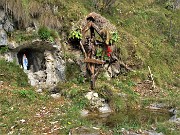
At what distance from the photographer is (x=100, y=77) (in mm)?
18734

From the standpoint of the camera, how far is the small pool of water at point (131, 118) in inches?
463

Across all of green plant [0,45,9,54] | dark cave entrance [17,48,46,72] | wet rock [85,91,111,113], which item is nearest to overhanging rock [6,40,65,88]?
dark cave entrance [17,48,46,72]

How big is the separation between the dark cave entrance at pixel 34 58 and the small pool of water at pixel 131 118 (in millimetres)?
6194

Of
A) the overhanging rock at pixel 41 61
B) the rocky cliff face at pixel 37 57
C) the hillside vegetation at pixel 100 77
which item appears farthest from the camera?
the overhanging rock at pixel 41 61

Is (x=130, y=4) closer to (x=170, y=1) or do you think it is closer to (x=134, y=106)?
(x=170, y=1)

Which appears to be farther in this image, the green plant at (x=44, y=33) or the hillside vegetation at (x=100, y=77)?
the green plant at (x=44, y=33)

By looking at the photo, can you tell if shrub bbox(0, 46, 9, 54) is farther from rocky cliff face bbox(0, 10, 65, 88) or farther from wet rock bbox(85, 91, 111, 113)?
wet rock bbox(85, 91, 111, 113)

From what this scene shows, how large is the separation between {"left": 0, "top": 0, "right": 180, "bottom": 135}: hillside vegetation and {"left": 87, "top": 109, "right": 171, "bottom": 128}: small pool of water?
0.58 metres

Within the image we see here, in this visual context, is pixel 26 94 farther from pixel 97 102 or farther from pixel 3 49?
pixel 3 49

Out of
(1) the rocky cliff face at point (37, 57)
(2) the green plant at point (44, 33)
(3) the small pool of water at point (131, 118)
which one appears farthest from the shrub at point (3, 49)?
(3) the small pool of water at point (131, 118)

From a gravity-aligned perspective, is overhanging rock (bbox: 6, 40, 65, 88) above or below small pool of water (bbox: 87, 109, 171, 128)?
above

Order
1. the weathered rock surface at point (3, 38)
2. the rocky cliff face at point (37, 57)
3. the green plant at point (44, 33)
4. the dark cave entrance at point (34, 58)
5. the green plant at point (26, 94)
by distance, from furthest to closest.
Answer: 1. the dark cave entrance at point (34, 58)
2. the green plant at point (44, 33)
3. the rocky cliff face at point (37, 57)
4. the weathered rock surface at point (3, 38)
5. the green plant at point (26, 94)

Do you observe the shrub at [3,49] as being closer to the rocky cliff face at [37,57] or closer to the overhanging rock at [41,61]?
the rocky cliff face at [37,57]

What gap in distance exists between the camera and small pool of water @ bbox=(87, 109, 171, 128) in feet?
38.5
